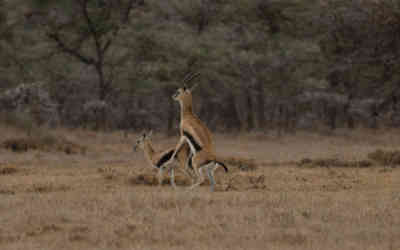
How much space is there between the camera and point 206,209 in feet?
31.1

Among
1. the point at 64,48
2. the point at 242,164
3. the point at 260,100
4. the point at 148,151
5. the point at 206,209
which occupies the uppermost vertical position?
the point at 64,48

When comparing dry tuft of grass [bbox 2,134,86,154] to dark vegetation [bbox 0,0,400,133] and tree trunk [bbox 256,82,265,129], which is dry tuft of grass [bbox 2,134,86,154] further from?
tree trunk [bbox 256,82,265,129]

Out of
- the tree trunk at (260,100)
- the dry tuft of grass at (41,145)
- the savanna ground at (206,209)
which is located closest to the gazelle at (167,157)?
the savanna ground at (206,209)

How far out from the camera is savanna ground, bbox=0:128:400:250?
787cm

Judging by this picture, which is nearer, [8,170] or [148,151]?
[148,151]

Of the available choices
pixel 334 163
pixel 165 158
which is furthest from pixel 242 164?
pixel 165 158

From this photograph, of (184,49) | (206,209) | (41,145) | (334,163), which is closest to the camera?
(206,209)

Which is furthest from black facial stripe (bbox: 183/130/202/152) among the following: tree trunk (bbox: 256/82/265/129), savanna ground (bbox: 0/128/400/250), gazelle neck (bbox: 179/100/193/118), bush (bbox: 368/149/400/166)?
tree trunk (bbox: 256/82/265/129)

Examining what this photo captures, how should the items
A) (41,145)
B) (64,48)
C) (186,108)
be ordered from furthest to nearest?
(64,48)
(41,145)
(186,108)

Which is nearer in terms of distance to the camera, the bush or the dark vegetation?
the bush

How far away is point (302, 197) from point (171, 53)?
1794 cm

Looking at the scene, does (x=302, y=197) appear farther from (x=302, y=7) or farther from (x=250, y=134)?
(x=302, y=7)

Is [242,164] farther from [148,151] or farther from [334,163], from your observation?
[148,151]

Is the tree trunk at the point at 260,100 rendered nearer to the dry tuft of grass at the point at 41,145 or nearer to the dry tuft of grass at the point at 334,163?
the dry tuft of grass at the point at 41,145
